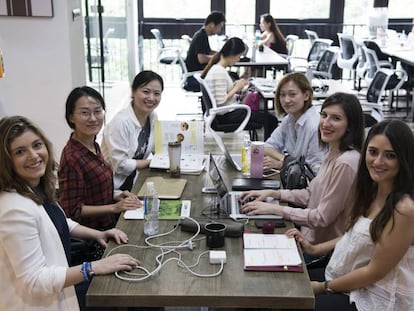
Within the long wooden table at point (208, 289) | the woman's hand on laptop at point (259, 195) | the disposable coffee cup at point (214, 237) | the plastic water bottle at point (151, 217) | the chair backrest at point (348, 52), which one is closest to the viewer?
the long wooden table at point (208, 289)

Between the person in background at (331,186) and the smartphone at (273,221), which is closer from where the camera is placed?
the smartphone at (273,221)

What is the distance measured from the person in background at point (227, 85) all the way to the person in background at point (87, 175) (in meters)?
2.42

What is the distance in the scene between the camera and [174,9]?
9.37 m

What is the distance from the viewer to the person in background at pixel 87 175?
247 centimetres

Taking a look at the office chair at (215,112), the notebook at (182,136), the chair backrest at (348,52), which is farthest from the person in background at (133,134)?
the chair backrest at (348,52)

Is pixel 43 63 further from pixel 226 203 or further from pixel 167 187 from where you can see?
pixel 226 203

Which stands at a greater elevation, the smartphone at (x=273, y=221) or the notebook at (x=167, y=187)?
the notebook at (x=167, y=187)

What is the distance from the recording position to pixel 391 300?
186 centimetres

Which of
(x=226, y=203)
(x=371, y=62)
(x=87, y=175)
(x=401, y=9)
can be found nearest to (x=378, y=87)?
(x=371, y=62)

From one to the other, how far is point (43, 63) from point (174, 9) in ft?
17.9

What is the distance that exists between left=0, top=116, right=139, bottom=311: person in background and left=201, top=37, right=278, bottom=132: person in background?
320cm

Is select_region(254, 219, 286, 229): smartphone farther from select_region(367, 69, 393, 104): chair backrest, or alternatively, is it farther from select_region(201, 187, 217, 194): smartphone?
select_region(367, 69, 393, 104): chair backrest

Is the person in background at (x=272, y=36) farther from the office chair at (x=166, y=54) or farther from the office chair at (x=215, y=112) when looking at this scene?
the office chair at (x=215, y=112)

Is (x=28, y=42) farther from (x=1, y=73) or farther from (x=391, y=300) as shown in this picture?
(x=391, y=300)
